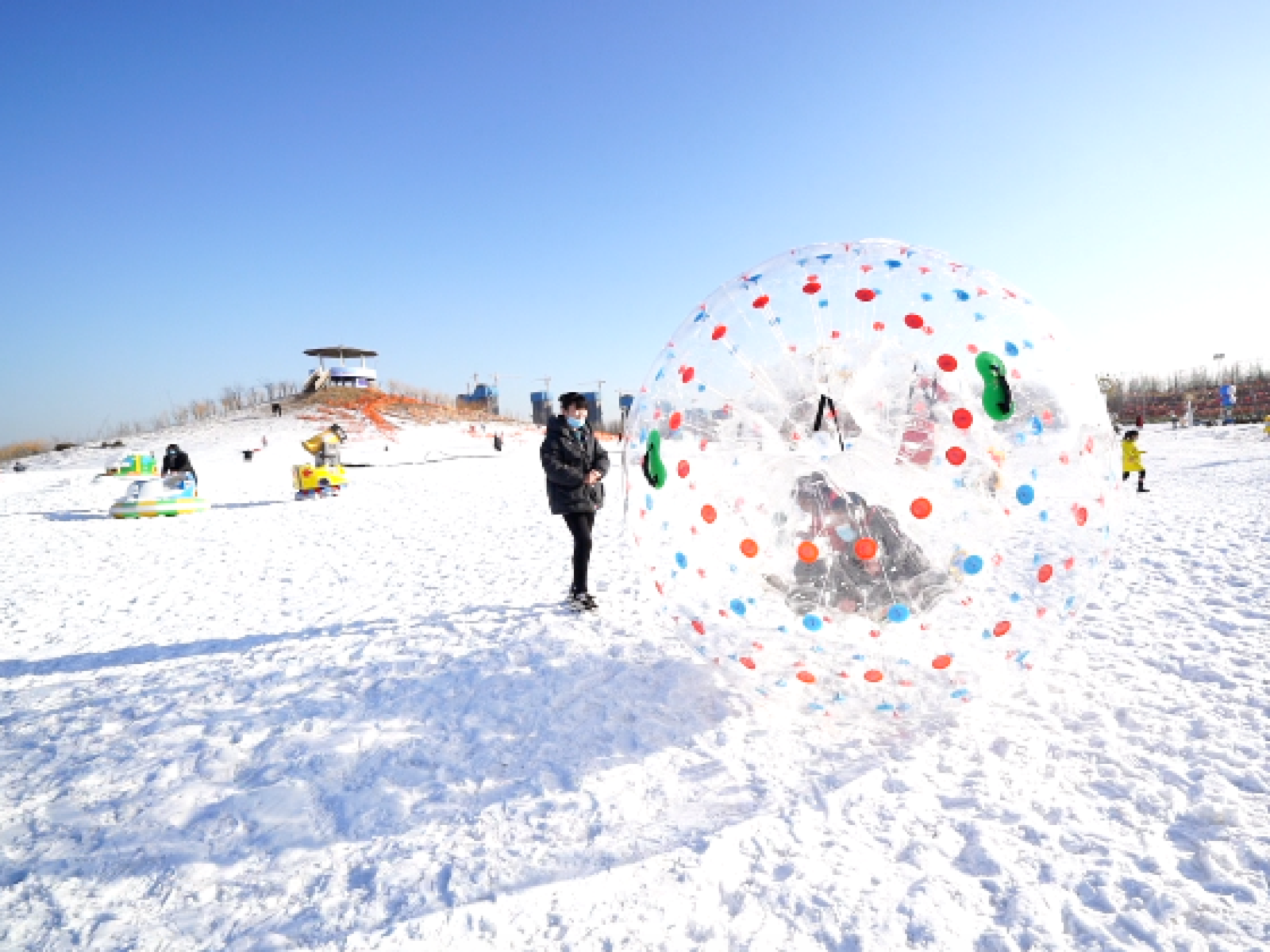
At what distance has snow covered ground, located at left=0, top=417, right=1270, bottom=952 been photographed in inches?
93.7

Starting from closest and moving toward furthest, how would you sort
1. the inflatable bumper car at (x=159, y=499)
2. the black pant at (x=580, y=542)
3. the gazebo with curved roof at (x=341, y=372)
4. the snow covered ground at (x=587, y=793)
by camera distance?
the snow covered ground at (x=587, y=793), the black pant at (x=580, y=542), the inflatable bumper car at (x=159, y=499), the gazebo with curved roof at (x=341, y=372)

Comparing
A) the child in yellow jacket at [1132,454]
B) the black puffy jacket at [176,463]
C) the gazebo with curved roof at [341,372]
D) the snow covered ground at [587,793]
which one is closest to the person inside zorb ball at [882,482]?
the snow covered ground at [587,793]

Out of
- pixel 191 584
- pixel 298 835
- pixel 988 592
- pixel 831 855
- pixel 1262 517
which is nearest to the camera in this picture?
pixel 831 855

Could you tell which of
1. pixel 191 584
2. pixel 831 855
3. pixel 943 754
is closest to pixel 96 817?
pixel 831 855

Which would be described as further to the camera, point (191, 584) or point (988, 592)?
point (191, 584)

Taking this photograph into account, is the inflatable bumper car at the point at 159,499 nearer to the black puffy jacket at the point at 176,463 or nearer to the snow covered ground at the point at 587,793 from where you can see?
the black puffy jacket at the point at 176,463

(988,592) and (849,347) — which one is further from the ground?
(849,347)

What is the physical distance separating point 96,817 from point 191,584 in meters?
5.23

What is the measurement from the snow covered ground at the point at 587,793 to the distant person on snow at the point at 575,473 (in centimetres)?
71

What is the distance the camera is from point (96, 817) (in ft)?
10.2

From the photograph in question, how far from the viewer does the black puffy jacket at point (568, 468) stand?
575 cm

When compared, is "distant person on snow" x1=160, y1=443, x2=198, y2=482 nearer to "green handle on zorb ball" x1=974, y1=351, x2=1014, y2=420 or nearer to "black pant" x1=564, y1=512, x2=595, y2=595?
Answer: "black pant" x1=564, y1=512, x2=595, y2=595

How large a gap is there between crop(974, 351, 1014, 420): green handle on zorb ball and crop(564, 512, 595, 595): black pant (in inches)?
137

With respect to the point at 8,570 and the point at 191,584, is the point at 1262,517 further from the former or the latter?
the point at 8,570
